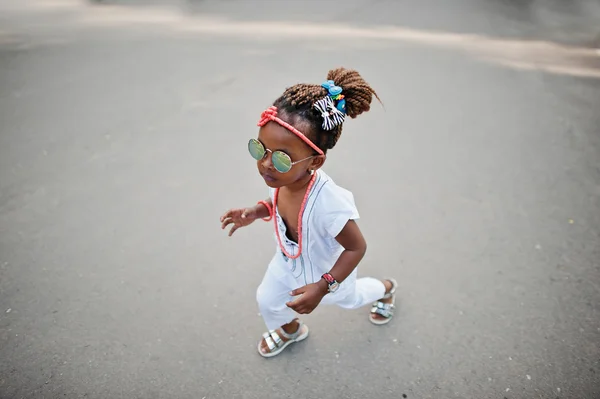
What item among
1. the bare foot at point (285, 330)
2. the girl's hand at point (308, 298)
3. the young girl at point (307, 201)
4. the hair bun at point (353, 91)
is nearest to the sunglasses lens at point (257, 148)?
→ the young girl at point (307, 201)

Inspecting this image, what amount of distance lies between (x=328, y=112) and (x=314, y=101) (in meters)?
0.07

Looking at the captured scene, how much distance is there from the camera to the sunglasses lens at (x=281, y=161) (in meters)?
1.69

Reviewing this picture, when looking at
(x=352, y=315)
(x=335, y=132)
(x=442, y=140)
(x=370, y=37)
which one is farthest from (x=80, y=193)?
(x=370, y=37)

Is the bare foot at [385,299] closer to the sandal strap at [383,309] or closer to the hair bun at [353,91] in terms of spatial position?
the sandal strap at [383,309]

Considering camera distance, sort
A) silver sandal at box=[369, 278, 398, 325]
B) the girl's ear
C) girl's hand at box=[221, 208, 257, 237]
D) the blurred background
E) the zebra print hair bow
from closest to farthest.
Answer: the zebra print hair bow, the girl's ear, girl's hand at box=[221, 208, 257, 237], the blurred background, silver sandal at box=[369, 278, 398, 325]

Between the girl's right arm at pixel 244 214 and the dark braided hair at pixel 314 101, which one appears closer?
the dark braided hair at pixel 314 101

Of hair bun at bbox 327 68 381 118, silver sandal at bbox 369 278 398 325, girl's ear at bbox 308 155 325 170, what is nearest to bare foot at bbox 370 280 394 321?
silver sandal at bbox 369 278 398 325

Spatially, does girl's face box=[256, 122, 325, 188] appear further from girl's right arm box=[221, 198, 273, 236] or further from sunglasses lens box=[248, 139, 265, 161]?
girl's right arm box=[221, 198, 273, 236]

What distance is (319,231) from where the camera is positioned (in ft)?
6.30

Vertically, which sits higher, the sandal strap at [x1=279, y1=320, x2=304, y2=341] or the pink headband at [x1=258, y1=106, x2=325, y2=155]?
the pink headband at [x1=258, y1=106, x2=325, y2=155]

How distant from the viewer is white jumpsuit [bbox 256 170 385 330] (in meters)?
1.84

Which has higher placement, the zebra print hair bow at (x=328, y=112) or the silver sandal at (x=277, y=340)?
the zebra print hair bow at (x=328, y=112)

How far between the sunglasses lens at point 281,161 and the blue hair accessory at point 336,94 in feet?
0.95

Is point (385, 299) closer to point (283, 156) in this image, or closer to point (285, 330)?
point (285, 330)
